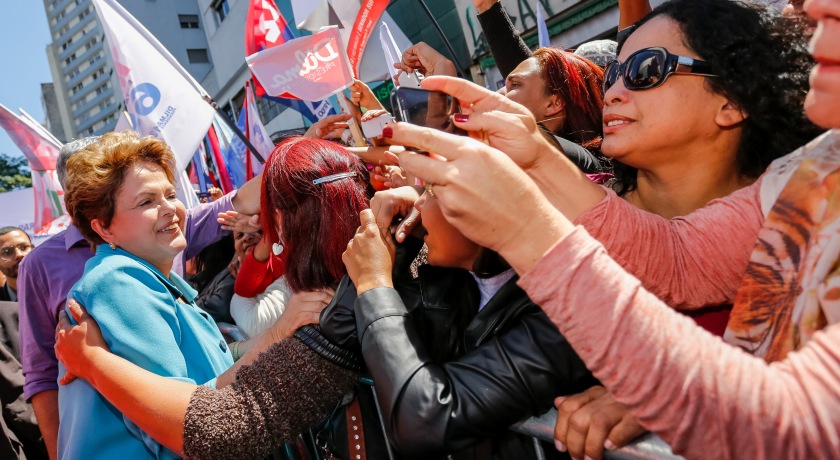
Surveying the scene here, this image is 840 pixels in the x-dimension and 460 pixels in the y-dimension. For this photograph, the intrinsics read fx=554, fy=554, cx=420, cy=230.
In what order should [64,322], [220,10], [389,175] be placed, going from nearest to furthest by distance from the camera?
[64,322]
[389,175]
[220,10]

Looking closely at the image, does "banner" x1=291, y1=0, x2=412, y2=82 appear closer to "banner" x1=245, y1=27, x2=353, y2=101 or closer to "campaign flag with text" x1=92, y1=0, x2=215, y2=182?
"banner" x1=245, y1=27, x2=353, y2=101

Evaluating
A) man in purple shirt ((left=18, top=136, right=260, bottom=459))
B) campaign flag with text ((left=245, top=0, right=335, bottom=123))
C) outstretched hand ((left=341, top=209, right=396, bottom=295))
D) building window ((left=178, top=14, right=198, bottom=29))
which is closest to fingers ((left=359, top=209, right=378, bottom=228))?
outstretched hand ((left=341, top=209, right=396, bottom=295))

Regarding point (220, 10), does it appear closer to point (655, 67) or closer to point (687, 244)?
point (655, 67)

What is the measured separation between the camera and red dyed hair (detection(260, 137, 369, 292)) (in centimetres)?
185

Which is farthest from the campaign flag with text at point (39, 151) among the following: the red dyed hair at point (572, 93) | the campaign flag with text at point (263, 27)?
the red dyed hair at point (572, 93)

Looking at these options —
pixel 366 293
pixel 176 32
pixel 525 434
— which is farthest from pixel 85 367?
pixel 176 32

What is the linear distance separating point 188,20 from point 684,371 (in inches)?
1782

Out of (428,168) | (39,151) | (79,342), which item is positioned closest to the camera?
(428,168)

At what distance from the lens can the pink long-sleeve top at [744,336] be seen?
0.66 meters

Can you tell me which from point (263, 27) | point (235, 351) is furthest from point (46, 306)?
point (263, 27)

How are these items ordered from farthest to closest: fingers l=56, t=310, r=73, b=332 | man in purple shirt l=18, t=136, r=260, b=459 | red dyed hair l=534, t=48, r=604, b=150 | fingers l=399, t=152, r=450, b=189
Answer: man in purple shirt l=18, t=136, r=260, b=459 < red dyed hair l=534, t=48, r=604, b=150 < fingers l=56, t=310, r=73, b=332 < fingers l=399, t=152, r=450, b=189

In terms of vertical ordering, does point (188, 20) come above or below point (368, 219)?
above

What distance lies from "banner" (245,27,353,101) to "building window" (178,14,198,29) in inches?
1569

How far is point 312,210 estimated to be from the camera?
1.88 meters
